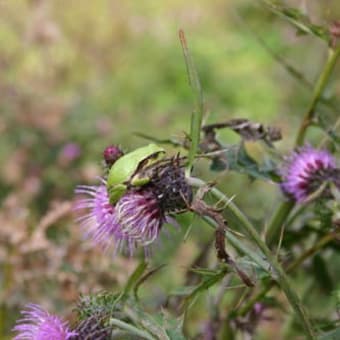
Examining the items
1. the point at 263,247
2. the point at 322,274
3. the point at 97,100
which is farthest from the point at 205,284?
the point at 97,100

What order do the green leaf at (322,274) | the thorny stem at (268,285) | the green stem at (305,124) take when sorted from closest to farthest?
the thorny stem at (268,285) → the green stem at (305,124) → the green leaf at (322,274)

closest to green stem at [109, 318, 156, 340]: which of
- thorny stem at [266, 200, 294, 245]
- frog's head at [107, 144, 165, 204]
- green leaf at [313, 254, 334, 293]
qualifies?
frog's head at [107, 144, 165, 204]

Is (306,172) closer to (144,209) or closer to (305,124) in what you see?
(305,124)

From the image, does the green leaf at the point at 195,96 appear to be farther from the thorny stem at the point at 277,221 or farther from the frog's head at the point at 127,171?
the thorny stem at the point at 277,221

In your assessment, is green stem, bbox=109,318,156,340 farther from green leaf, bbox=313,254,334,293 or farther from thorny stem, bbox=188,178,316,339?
green leaf, bbox=313,254,334,293

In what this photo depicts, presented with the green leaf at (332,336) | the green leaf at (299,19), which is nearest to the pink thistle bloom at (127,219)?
the green leaf at (332,336)
